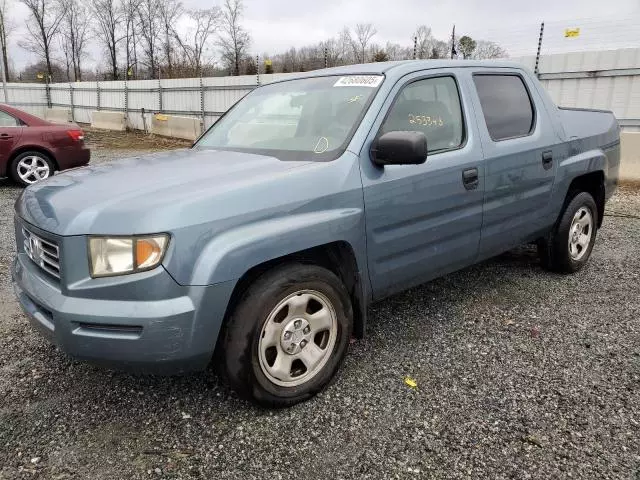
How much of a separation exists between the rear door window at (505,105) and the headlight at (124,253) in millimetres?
2435

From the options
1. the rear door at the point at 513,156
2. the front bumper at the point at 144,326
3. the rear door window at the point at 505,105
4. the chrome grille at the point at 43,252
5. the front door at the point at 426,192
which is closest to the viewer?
the front bumper at the point at 144,326

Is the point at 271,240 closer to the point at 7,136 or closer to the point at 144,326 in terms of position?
the point at 144,326

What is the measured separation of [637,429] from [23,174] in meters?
9.32

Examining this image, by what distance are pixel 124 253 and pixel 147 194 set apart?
31cm

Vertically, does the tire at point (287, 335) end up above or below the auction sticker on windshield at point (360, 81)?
below

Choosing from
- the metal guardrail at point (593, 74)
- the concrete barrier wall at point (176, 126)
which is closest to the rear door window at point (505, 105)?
the metal guardrail at point (593, 74)

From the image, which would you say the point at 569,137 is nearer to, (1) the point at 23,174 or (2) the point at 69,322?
(2) the point at 69,322

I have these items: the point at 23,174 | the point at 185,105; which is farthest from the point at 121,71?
the point at 23,174

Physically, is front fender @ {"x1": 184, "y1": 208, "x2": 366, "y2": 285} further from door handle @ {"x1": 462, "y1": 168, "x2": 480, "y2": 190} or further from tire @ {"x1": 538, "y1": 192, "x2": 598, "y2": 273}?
tire @ {"x1": 538, "y1": 192, "x2": 598, "y2": 273}

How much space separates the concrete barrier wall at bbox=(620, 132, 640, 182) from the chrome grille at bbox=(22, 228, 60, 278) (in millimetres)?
8960

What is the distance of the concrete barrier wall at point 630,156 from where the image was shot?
8.68 m

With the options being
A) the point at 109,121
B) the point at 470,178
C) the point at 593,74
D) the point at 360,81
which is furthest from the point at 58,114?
the point at 470,178

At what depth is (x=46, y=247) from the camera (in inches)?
95.7

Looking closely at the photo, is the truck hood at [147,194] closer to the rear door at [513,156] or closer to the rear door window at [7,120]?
the rear door at [513,156]
